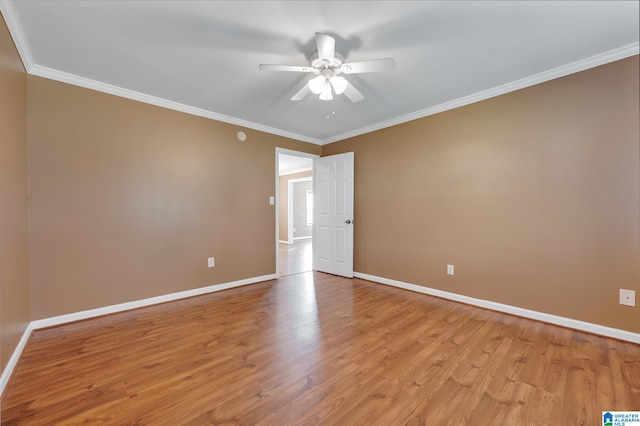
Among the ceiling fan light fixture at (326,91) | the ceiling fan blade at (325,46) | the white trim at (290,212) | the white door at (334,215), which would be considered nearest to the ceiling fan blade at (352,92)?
the ceiling fan light fixture at (326,91)

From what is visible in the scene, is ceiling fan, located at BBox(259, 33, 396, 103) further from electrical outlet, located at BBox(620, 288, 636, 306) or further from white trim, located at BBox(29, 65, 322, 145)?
electrical outlet, located at BBox(620, 288, 636, 306)

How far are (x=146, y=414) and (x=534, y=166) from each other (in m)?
3.51

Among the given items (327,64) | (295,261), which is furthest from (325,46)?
(295,261)

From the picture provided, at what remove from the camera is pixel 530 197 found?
2.48 meters

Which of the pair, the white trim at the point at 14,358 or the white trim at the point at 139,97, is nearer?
the white trim at the point at 14,358

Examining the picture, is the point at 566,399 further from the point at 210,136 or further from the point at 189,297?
the point at 210,136

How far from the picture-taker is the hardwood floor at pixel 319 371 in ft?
4.44

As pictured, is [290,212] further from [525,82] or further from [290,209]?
[525,82]

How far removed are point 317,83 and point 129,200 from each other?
7.63 ft

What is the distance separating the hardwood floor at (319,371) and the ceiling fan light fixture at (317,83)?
2.11m

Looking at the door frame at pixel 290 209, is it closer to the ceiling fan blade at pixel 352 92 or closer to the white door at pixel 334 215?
the white door at pixel 334 215

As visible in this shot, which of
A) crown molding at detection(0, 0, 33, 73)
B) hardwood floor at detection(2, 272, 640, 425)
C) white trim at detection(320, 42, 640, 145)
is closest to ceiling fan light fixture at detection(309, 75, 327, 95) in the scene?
white trim at detection(320, 42, 640, 145)

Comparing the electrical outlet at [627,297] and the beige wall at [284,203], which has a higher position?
the beige wall at [284,203]

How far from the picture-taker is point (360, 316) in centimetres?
259
